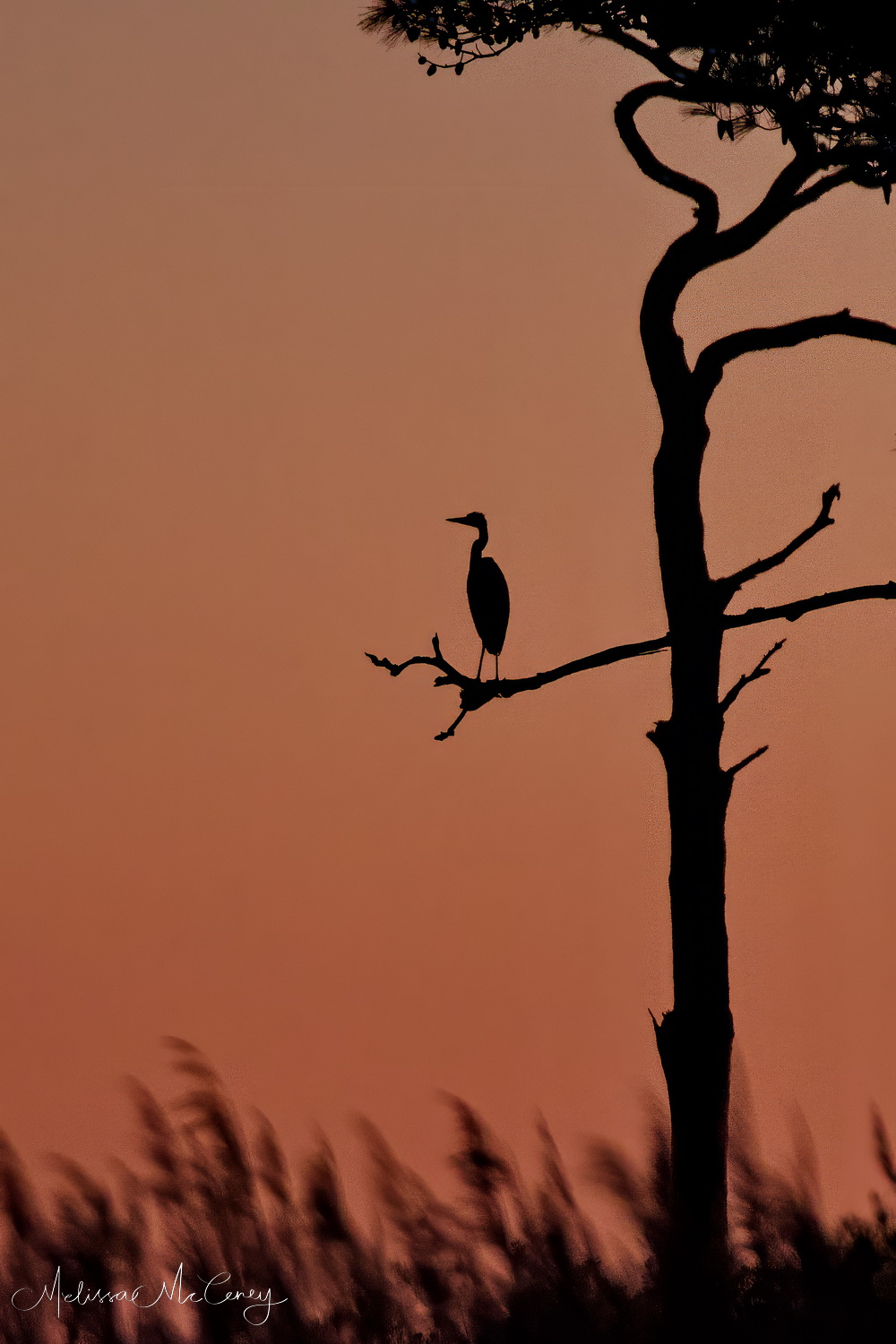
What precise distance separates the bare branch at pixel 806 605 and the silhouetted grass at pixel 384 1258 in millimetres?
2566

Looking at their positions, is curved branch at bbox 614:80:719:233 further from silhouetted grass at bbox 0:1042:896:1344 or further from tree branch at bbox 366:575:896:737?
silhouetted grass at bbox 0:1042:896:1344

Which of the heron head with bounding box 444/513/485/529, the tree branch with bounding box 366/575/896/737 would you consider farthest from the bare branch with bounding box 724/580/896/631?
the heron head with bounding box 444/513/485/529

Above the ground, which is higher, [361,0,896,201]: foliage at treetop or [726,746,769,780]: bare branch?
[361,0,896,201]: foliage at treetop

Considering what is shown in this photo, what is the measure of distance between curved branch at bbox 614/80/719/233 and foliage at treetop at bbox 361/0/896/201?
0.09 meters

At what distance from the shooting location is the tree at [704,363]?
6051mm

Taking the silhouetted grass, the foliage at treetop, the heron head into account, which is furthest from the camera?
the heron head

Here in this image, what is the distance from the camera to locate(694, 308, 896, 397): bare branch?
6621mm

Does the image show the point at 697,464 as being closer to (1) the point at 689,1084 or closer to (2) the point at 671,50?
(2) the point at 671,50

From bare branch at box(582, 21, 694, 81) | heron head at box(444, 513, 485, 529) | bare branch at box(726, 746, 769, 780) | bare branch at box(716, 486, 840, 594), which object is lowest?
bare branch at box(726, 746, 769, 780)

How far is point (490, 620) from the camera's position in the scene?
7180mm

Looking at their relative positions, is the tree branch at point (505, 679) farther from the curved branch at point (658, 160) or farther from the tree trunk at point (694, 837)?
the curved branch at point (658, 160)

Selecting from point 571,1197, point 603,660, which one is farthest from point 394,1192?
point 603,660

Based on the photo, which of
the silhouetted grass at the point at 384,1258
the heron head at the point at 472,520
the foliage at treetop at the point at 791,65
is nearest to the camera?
the silhouetted grass at the point at 384,1258

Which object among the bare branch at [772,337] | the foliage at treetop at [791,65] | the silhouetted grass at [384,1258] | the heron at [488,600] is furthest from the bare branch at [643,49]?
the silhouetted grass at [384,1258]
